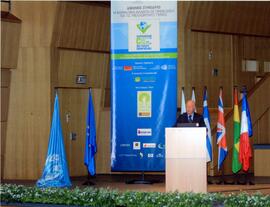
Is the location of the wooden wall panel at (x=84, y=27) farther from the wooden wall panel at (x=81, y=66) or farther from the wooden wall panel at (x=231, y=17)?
the wooden wall panel at (x=231, y=17)

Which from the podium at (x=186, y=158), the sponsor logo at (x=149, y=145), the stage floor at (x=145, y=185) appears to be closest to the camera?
the podium at (x=186, y=158)

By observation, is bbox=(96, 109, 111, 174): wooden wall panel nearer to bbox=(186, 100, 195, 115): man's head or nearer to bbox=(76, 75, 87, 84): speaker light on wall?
bbox=(76, 75, 87, 84): speaker light on wall

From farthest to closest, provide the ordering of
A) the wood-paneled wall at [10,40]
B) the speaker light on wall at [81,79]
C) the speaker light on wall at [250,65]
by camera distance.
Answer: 1. the speaker light on wall at [250,65]
2. the speaker light on wall at [81,79]
3. the wood-paneled wall at [10,40]

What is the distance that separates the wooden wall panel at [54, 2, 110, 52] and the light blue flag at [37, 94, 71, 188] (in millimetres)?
2767

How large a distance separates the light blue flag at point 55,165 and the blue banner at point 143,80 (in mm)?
985

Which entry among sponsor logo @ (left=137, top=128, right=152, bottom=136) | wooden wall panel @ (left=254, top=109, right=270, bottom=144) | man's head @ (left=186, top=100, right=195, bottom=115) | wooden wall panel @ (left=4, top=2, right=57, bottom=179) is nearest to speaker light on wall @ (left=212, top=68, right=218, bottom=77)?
wooden wall panel @ (left=254, top=109, right=270, bottom=144)

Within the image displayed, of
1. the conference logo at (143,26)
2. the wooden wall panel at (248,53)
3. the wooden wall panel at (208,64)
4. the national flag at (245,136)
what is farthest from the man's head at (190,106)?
the wooden wall panel at (248,53)

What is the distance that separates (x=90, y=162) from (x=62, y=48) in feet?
10.7

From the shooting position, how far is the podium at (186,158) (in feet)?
34.4

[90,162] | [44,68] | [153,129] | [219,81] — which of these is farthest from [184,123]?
[219,81]

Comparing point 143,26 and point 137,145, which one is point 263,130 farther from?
point 143,26

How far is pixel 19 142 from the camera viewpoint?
653 inches

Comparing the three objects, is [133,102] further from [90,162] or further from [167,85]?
[90,162]

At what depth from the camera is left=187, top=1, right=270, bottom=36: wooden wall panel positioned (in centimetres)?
1739
